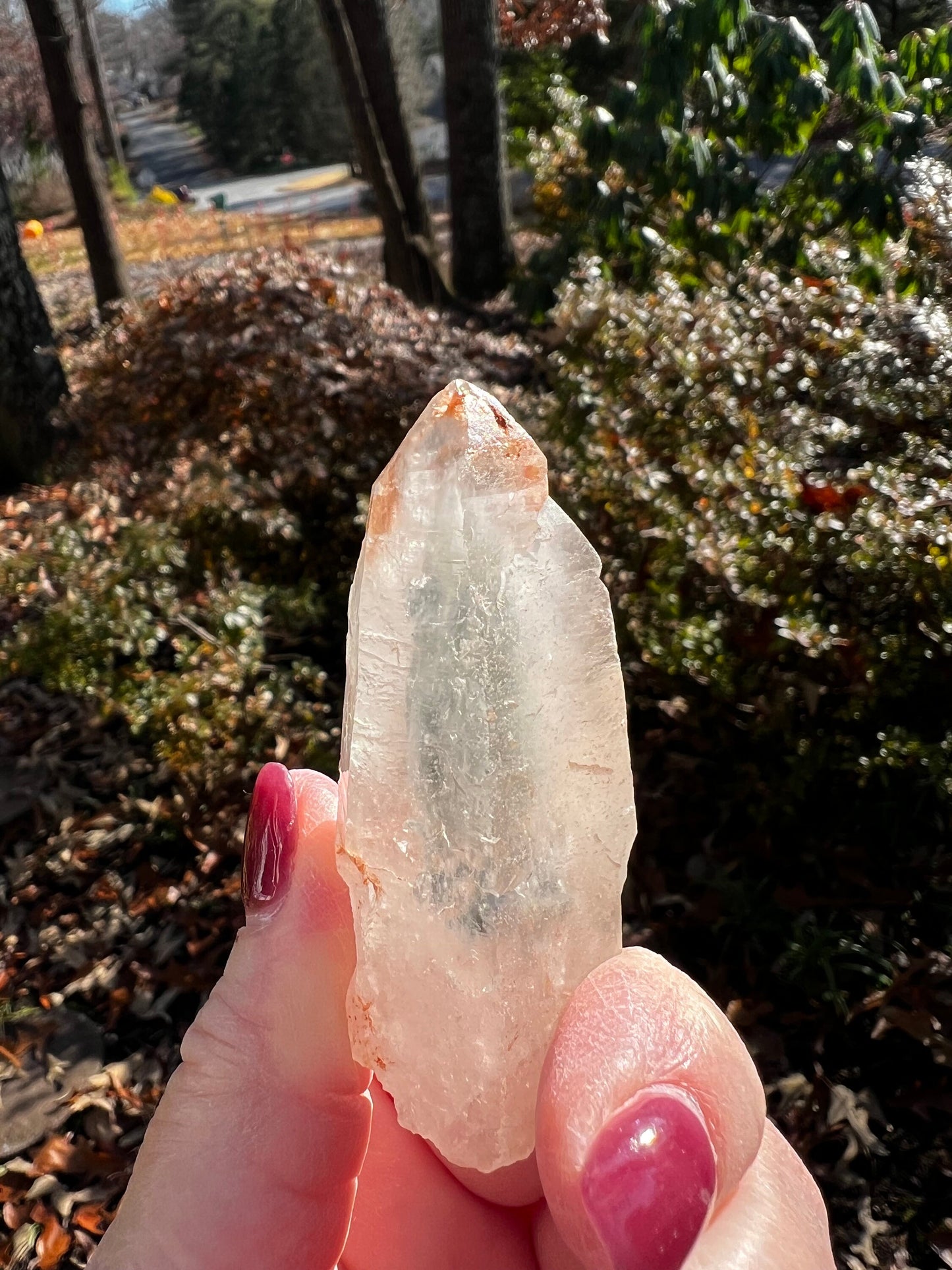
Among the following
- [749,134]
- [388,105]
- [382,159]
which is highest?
[388,105]

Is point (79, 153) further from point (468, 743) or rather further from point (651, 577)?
point (468, 743)

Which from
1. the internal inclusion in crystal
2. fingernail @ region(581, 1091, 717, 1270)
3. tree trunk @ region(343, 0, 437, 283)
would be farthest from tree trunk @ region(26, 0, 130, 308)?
fingernail @ region(581, 1091, 717, 1270)

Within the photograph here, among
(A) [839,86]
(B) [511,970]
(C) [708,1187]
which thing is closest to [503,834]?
(B) [511,970]

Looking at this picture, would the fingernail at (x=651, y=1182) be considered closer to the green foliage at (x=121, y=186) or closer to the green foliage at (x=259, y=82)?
the green foliage at (x=259, y=82)

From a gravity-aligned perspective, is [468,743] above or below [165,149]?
above

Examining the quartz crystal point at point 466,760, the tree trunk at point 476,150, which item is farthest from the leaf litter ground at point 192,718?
the tree trunk at point 476,150

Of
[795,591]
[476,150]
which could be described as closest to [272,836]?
[795,591]

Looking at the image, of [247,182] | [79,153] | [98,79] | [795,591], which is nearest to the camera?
[795,591]
